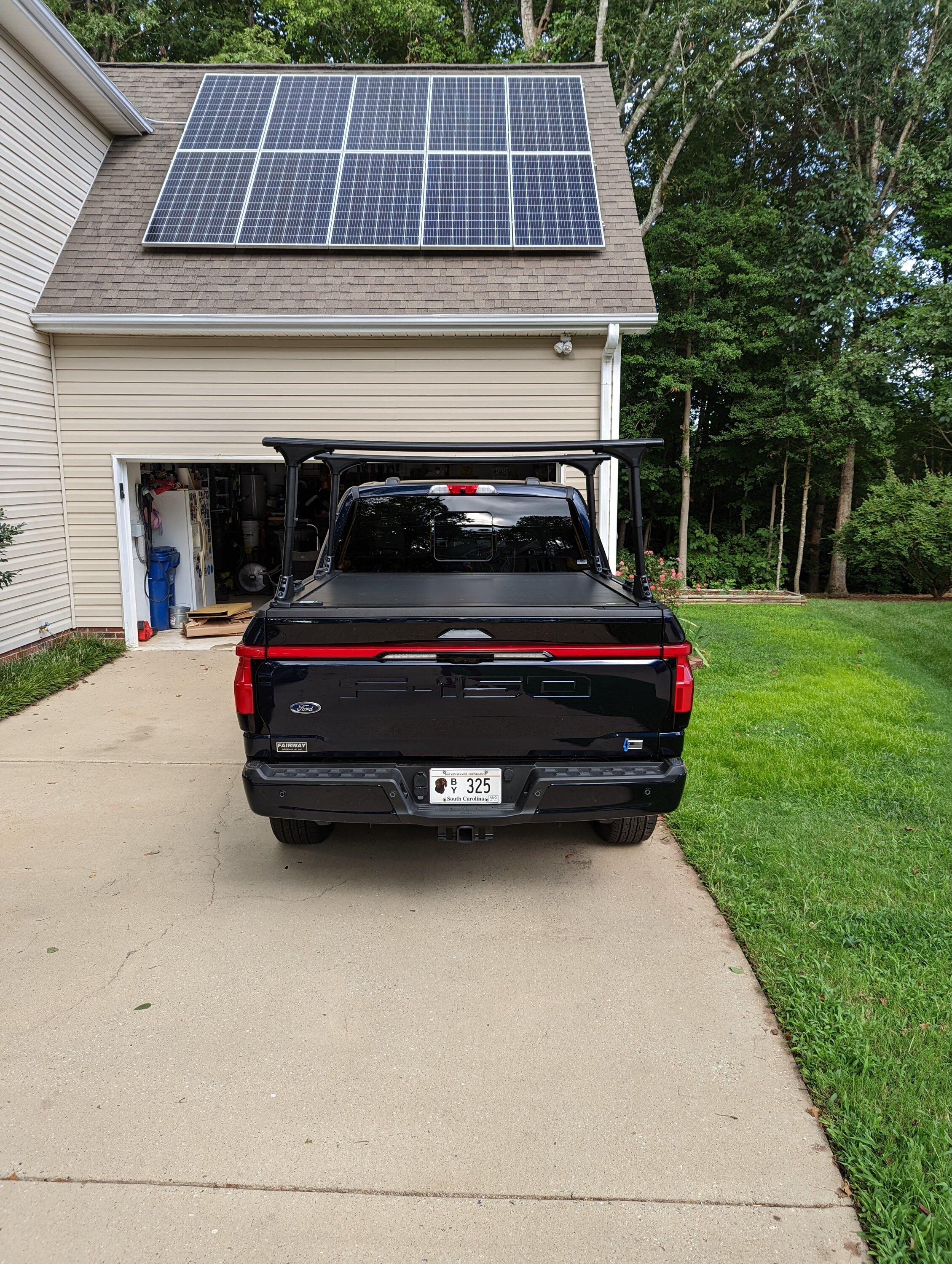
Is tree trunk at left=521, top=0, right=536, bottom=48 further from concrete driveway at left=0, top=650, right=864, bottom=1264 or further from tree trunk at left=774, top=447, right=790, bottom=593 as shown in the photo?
concrete driveway at left=0, top=650, right=864, bottom=1264

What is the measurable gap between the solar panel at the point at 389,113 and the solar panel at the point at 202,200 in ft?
4.86

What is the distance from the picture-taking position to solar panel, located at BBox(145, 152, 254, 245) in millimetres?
8922

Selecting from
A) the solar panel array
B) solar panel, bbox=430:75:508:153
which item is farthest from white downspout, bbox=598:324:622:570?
solar panel, bbox=430:75:508:153

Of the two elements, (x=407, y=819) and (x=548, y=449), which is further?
(x=548, y=449)

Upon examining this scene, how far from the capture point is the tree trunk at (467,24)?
1920cm

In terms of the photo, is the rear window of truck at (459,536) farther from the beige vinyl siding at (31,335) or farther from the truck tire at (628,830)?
the beige vinyl siding at (31,335)

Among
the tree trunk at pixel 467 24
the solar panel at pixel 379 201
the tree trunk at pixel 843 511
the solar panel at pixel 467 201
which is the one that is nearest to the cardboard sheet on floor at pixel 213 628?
the solar panel at pixel 379 201

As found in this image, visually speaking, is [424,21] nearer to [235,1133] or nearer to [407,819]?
[407,819]

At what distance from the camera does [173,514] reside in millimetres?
10273

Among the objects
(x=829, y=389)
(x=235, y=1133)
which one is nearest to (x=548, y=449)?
(x=235, y=1133)

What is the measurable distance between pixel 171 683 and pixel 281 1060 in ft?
18.3

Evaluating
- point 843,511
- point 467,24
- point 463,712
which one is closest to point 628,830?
point 463,712

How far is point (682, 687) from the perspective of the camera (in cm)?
329

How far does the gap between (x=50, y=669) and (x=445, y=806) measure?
19.3 feet
